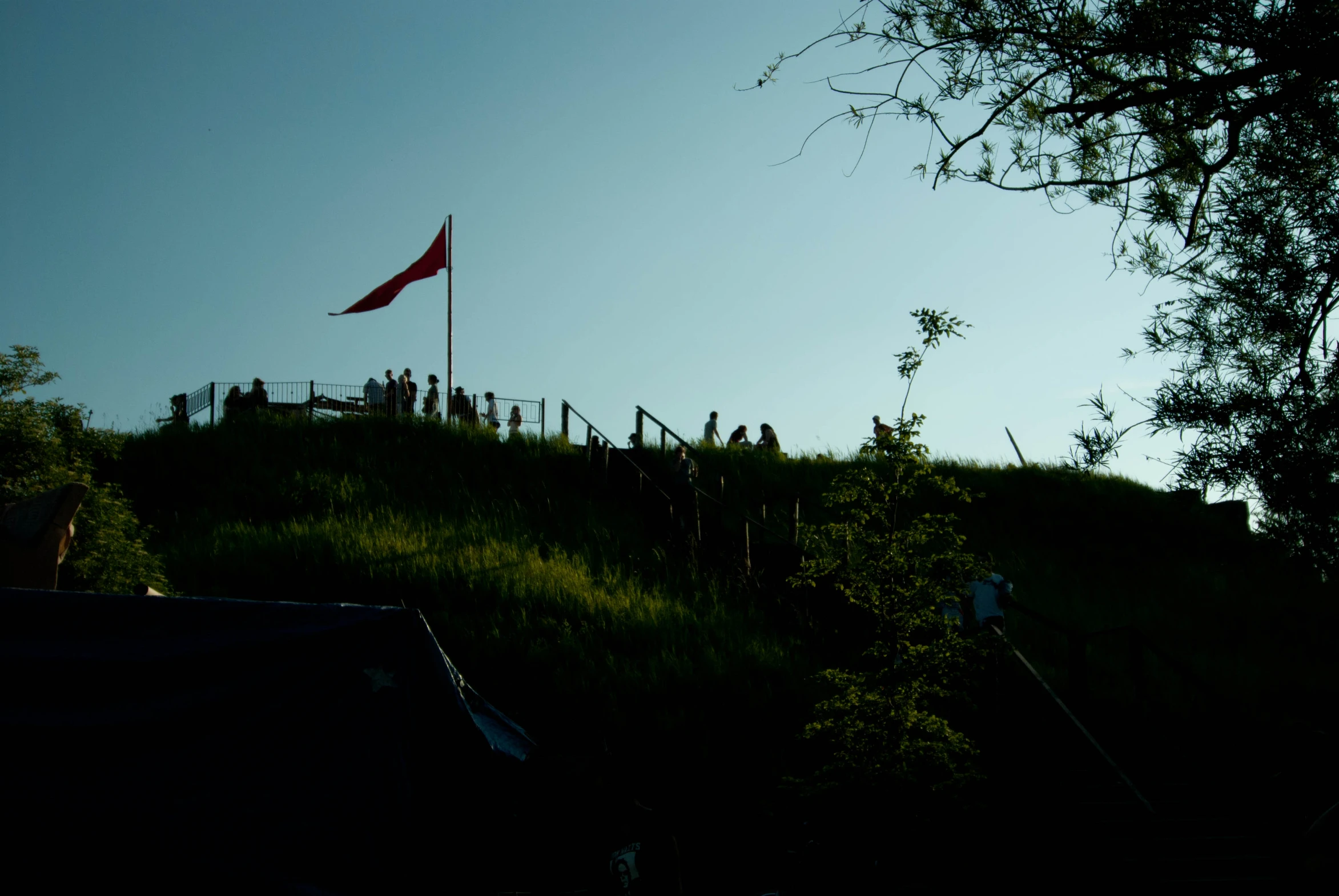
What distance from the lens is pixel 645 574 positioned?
60.4 feet

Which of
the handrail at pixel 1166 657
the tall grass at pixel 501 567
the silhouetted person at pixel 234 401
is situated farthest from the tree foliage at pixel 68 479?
the handrail at pixel 1166 657

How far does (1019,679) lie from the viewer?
1205 cm

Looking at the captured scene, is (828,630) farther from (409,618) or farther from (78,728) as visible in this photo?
(78,728)

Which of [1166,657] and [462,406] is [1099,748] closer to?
[1166,657]

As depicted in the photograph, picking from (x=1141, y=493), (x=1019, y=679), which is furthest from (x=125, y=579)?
(x=1141, y=493)

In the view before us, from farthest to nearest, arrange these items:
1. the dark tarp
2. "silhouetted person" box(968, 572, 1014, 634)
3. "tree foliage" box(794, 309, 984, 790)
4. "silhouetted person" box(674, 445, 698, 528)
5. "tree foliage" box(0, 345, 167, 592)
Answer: "silhouetted person" box(674, 445, 698, 528) → "tree foliage" box(0, 345, 167, 592) → "silhouetted person" box(968, 572, 1014, 634) → "tree foliage" box(794, 309, 984, 790) → the dark tarp

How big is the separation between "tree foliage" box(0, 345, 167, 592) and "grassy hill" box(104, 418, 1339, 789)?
A: 1.15 metres

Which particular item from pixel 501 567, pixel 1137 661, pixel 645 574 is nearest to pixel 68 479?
pixel 501 567

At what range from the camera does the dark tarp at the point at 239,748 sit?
6.80m

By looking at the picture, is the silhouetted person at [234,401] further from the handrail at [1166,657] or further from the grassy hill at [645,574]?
the handrail at [1166,657]

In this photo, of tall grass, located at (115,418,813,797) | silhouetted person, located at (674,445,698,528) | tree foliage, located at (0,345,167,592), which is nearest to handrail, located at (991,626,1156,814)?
tall grass, located at (115,418,813,797)

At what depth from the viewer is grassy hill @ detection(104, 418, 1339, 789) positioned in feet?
43.4

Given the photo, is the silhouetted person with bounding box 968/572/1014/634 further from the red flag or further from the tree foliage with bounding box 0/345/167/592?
the red flag

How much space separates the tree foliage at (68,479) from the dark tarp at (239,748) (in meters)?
9.41
